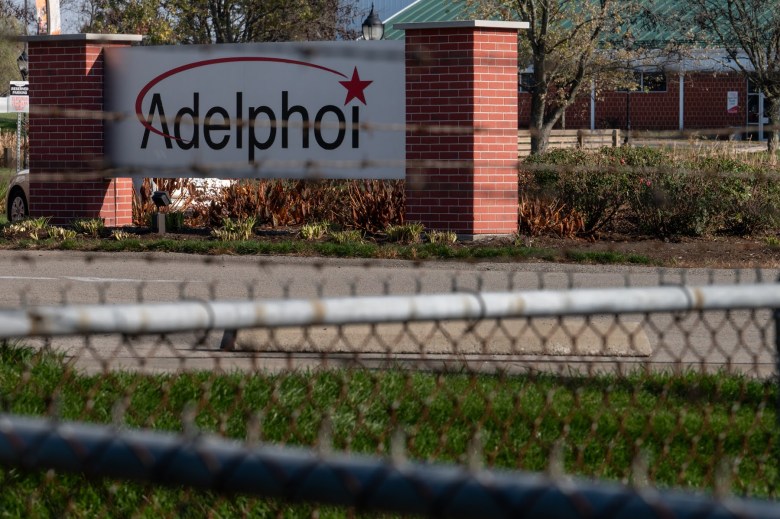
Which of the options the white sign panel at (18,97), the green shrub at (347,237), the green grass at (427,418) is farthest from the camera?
the white sign panel at (18,97)

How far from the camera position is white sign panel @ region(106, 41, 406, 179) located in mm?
15586

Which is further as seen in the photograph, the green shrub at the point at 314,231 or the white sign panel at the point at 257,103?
the white sign panel at the point at 257,103

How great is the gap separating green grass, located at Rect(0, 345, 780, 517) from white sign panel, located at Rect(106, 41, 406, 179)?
9.39 metres

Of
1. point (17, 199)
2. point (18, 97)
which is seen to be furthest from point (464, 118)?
point (18, 97)

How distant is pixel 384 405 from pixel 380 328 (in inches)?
A: 66.5

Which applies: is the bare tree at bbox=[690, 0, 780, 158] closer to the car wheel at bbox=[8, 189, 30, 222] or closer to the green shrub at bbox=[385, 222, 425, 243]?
the green shrub at bbox=[385, 222, 425, 243]

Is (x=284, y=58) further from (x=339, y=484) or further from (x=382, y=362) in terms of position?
(x=339, y=484)

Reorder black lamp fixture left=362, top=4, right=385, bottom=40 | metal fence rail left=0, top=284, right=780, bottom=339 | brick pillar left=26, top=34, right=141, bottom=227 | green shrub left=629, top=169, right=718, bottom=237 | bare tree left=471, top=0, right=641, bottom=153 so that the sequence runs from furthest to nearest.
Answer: bare tree left=471, top=0, right=641, bottom=153
black lamp fixture left=362, top=4, right=385, bottom=40
brick pillar left=26, top=34, right=141, bottom=227
green shrub left=629, top=169, right=718, bottom=237
metal fence rail left=0, top=284, right=780, bottom=339

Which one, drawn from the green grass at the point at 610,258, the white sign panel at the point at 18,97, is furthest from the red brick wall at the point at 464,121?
the white sign panel at the point at 18,97

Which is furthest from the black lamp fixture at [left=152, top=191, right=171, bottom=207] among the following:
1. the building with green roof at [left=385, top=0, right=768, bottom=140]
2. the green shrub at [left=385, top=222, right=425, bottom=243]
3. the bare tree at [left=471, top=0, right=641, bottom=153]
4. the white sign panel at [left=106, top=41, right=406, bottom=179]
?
the building with green roof at [left=385, top=0, right=768, bottom=140]

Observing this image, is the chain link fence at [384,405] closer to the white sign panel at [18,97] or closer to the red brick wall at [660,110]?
the white sign panel at [18,97]

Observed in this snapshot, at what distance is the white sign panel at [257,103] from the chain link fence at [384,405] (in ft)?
15.2

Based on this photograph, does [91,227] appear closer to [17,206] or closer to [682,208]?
[17,206]

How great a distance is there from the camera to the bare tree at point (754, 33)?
27.9 meters
